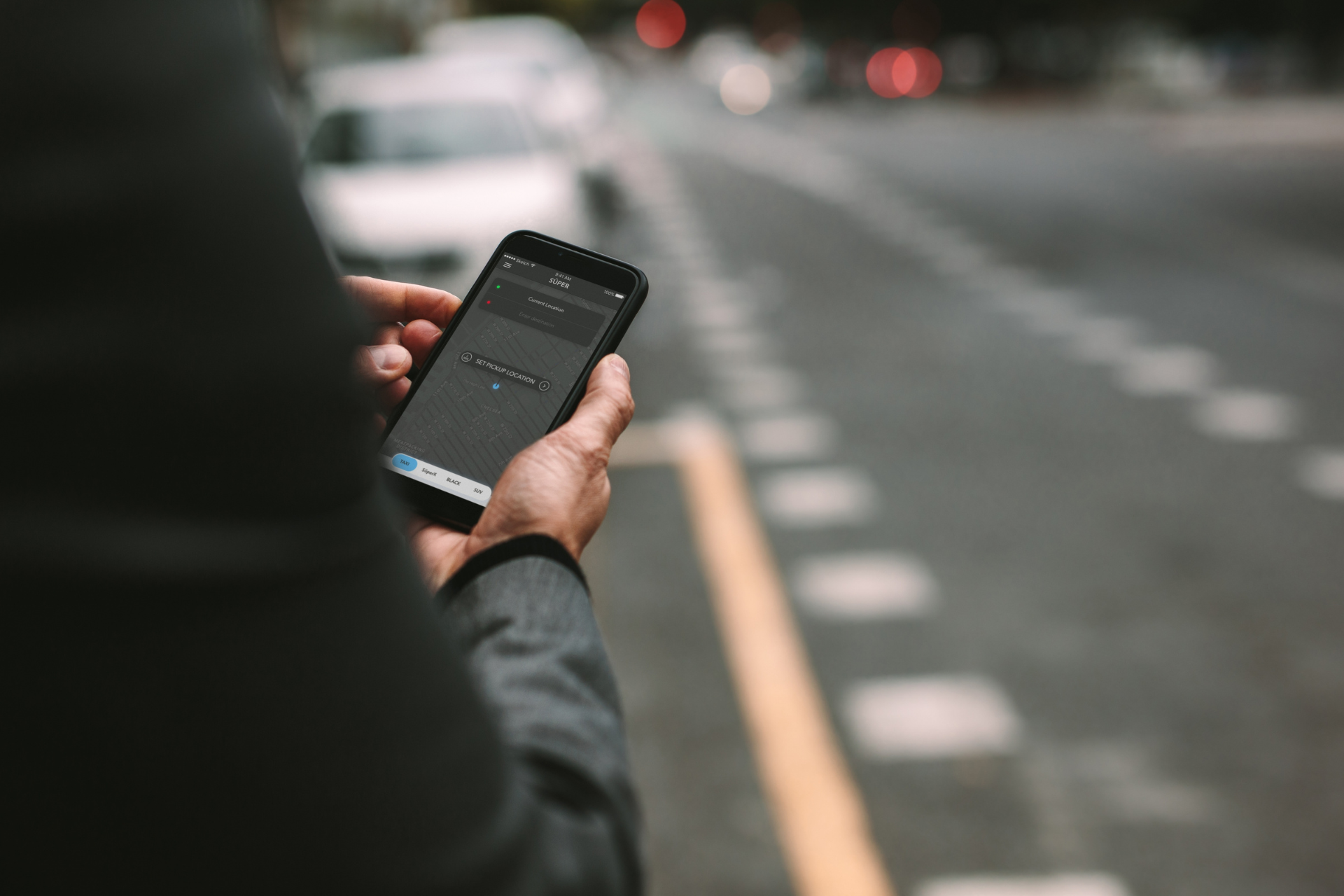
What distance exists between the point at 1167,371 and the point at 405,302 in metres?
7.23

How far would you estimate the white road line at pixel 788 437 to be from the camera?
6312 mm

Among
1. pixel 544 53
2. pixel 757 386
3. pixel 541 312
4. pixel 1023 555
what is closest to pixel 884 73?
pixel 544 53

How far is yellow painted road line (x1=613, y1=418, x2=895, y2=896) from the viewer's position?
320 centimetres

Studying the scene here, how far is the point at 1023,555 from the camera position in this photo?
16.4 feet

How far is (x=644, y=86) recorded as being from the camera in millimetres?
52250

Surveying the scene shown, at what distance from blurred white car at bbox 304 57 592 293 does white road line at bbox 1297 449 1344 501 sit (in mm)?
3385

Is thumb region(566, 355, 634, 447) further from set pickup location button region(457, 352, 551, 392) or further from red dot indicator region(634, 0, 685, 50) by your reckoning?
red dot indicator region(634, 0, 685, 50)

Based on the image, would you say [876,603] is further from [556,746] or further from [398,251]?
[556,746]

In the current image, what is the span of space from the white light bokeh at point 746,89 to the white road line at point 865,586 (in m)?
30.6

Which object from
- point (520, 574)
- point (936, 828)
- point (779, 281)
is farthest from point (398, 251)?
point (779, 281)

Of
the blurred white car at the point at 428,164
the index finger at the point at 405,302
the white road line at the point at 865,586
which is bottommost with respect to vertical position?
the white road line at the point at 865,586

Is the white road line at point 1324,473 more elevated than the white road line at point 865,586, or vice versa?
the white road line at point 1324,473

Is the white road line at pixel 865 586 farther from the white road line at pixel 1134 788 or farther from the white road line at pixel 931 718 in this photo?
the white road line at pixel 1134 788

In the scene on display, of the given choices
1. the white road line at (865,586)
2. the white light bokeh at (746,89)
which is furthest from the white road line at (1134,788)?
the white light bokeh at (746,89)
